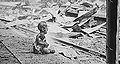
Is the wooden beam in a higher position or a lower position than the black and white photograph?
higher

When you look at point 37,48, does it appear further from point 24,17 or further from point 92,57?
point 24,17

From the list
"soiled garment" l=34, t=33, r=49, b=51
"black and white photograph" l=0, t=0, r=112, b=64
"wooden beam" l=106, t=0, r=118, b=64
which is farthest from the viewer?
"soiled garment" l=34, t=33, r=49, b=51

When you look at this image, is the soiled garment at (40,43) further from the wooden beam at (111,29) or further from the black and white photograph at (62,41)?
the wooden beam at (111,29)

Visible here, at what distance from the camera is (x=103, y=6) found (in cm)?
1499

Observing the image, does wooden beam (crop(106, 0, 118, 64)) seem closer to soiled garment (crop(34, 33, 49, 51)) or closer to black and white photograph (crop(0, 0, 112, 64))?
black and white photograph (crop(0, 0, 112, 64))

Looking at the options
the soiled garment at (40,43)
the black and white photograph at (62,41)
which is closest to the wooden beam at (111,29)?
the black and white photograph at (62,41)

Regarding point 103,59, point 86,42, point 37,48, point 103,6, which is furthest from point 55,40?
point 103,6

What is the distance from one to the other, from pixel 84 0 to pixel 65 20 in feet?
8.00

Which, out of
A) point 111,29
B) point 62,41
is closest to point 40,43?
point 62,41

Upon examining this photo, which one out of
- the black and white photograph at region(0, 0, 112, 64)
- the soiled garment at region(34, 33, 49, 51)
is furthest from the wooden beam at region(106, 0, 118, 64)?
the soiled garment at region(34, 33, 49, 51)

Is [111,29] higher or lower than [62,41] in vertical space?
higher

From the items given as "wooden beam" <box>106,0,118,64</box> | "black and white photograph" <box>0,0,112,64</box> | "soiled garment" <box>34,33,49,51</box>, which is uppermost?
"wooden beam" <box>106,0,118,64</box>

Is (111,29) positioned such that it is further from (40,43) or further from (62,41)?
(62,41)

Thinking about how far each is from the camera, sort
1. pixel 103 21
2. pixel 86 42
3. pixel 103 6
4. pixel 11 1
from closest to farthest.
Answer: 1. pixel 86 42
2. pixel 103 21
3. pixel 103 6
4. pixel 11 1
